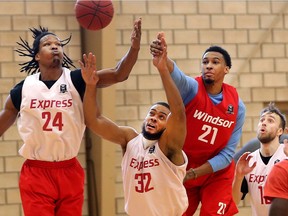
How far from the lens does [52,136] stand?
16.9 feet

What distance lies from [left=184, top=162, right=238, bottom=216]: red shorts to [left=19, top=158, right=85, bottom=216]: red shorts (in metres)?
1.03

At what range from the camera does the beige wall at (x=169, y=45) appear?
28.9 feet

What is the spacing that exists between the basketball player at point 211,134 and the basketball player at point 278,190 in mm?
298

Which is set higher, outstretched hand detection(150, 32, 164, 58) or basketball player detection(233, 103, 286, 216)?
outstretched hand detection(150, 32, 164, 58)

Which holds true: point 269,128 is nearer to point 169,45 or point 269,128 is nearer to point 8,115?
point 8,115

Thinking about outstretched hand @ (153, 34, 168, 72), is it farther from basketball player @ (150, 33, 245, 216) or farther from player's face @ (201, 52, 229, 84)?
player's face @ (201, 52, 229, 84)

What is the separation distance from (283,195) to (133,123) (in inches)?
136

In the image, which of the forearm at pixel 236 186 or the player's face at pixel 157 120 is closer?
the player's face at pixel 157 120

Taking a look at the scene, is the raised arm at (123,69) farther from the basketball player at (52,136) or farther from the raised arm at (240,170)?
the raised arm at (240,170)

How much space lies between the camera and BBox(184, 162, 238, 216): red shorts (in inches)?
227

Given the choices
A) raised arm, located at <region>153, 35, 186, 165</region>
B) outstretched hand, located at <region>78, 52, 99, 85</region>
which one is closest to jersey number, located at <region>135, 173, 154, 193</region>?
raised arm, located at <region>153, 35, 186, 165</region>

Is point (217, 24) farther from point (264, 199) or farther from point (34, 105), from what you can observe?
point (34, 105)

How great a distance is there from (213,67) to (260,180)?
1308 mm

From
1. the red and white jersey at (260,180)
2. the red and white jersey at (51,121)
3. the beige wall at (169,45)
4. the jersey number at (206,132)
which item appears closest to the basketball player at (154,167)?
the red and white jersey at (51,121)
